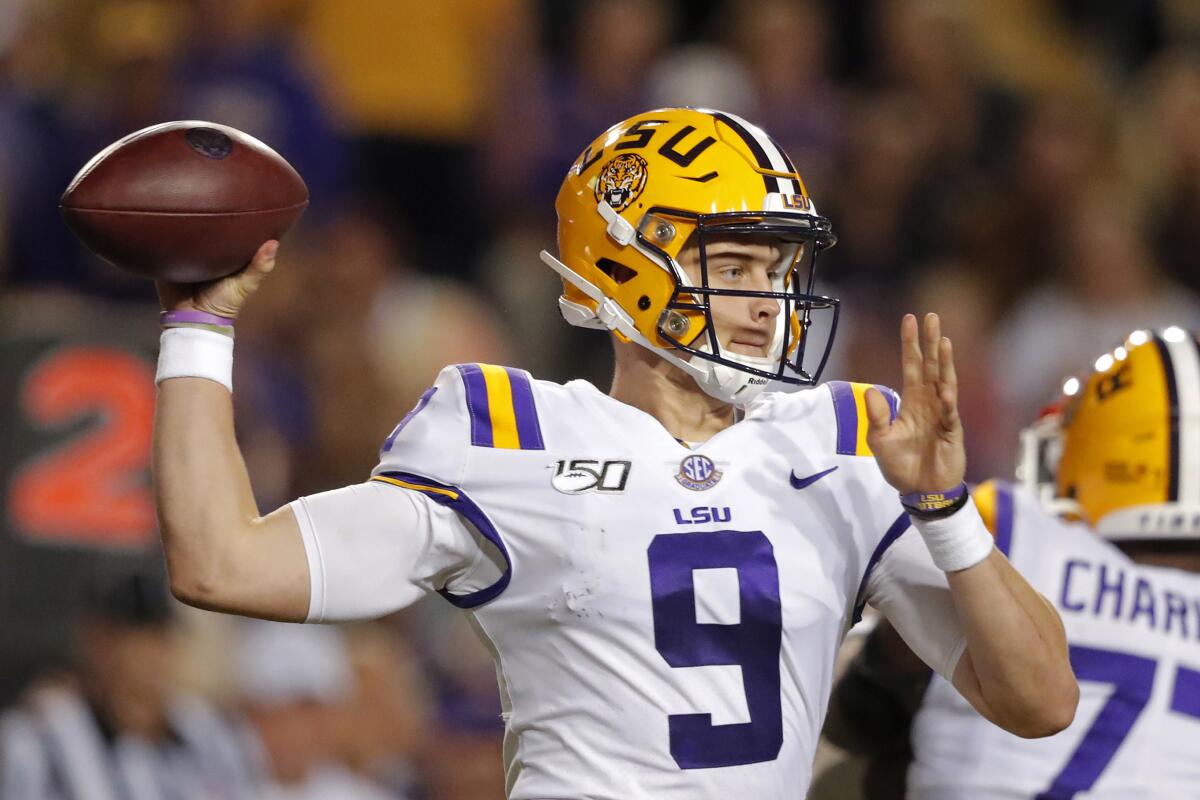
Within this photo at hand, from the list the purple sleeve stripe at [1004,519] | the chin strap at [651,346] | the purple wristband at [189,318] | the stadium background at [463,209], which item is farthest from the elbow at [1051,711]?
the stadium background at [463,209]

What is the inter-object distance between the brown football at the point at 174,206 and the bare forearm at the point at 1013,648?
3.75 feet

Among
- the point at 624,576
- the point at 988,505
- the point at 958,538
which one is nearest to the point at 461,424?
the point at 624,576

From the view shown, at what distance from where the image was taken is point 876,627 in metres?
3.08

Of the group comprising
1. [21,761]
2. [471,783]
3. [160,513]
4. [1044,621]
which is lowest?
[471,783]

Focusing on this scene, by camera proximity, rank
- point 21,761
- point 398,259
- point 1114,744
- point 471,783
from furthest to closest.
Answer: point 398,259 < point 471,783 < point 21,761 < point 1114,744

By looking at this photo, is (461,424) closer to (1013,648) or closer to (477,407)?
(477,407)

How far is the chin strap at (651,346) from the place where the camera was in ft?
8.70

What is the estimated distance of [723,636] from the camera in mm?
2482

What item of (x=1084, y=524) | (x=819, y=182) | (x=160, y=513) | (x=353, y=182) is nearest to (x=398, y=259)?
(x=353, y=182)

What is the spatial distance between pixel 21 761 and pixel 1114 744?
3.02 m

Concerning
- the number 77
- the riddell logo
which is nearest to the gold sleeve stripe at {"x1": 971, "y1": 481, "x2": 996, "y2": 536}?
the number 77

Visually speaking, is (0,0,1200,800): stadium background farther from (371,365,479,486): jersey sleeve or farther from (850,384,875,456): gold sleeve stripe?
(850,384,875,456): gold sleeve stripe

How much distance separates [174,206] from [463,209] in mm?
4242

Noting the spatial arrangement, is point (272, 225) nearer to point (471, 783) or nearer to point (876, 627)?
point (876, 627)
